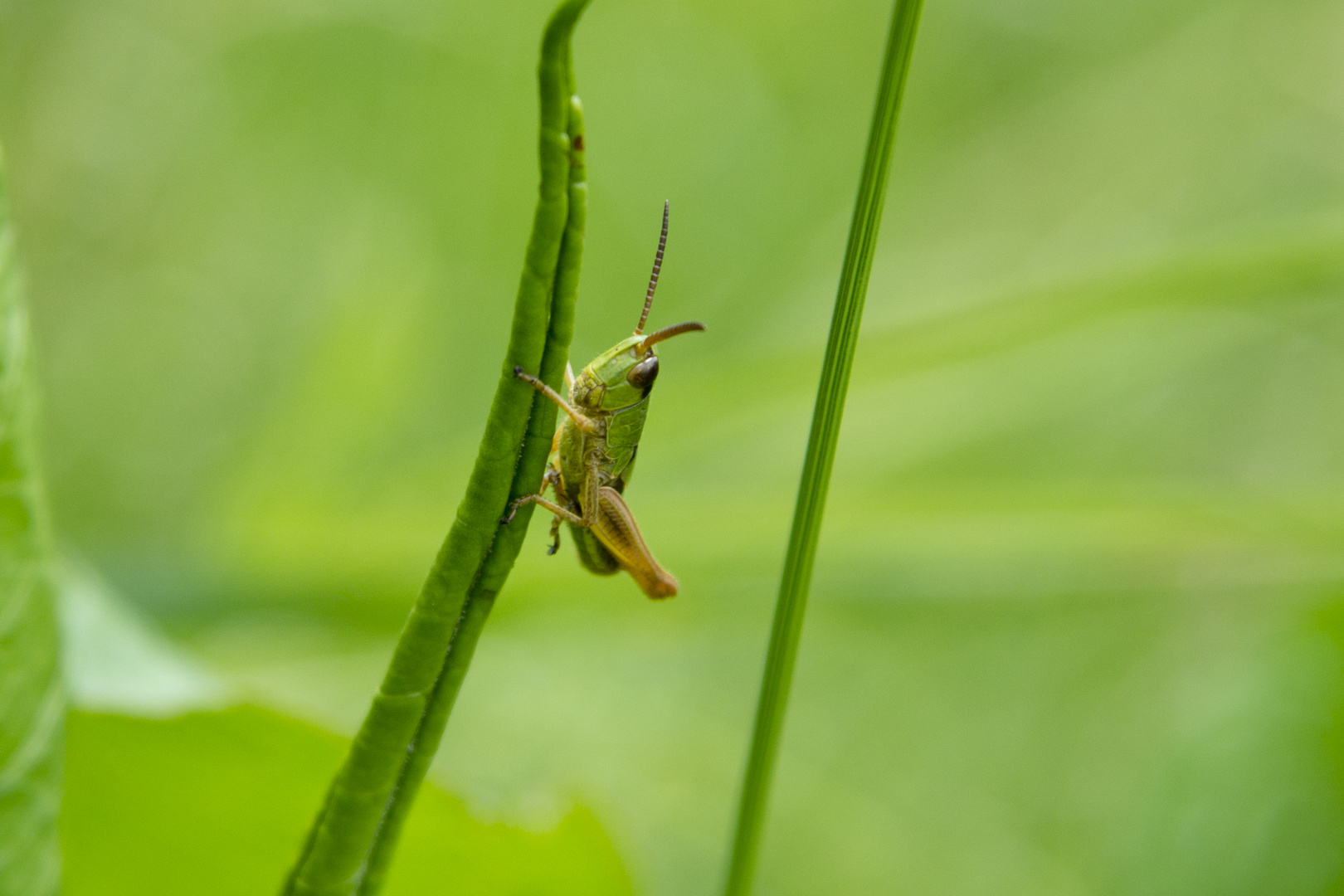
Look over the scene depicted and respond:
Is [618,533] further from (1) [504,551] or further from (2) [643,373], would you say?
(1) [504,551]

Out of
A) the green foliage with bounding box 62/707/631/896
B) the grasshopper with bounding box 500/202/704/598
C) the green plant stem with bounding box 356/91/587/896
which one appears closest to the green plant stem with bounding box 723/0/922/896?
the green plant stem with bounding box 356/91/587/896

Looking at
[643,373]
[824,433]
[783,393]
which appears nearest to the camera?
[824,433]

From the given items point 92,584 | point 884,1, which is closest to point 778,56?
point 884,1

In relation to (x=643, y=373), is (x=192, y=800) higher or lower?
lower

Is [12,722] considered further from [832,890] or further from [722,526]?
[832,890]

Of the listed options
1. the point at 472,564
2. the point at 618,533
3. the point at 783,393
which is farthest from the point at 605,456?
the point at 472,564

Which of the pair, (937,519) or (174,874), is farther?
(937,519)
